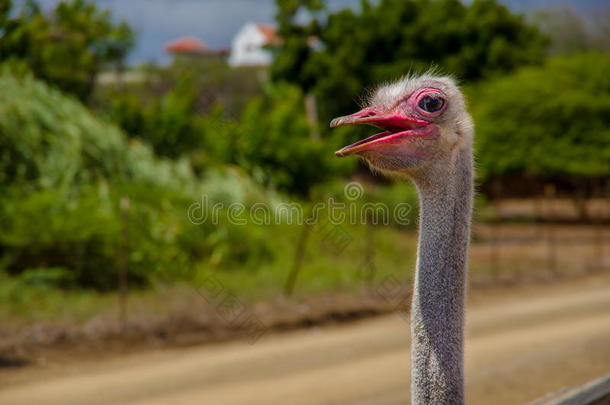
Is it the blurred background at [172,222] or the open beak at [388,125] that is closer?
the open beak at [388,125]

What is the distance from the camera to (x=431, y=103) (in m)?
2.15

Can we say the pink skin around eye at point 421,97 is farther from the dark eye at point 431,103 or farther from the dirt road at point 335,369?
the dirt road at point 335,369

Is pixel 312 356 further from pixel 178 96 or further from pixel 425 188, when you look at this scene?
pixel 178 96

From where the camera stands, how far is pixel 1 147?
34.1ft

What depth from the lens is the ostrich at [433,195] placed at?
2049 mm

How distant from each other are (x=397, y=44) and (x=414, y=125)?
2310 cm

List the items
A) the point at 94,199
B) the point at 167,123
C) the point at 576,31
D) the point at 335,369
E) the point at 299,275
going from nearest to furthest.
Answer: the point at 335,369, the point at 94,199, the point at 299,275, the point at 167,123, the point at 576,31

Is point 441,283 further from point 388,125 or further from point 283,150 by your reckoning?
point 283,150

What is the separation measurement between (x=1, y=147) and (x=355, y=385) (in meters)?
6.25

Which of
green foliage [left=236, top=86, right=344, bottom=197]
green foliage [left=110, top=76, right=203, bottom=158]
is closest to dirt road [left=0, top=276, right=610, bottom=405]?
green foliage [left=236, top=86, right=344, bottom=197]

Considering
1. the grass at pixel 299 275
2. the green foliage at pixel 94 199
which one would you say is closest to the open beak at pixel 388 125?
the grass at pixel 299 275

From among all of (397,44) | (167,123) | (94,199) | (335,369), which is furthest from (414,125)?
(397,44)

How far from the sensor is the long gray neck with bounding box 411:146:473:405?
2.04m

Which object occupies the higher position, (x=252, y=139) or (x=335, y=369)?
(x=252, y=139)
